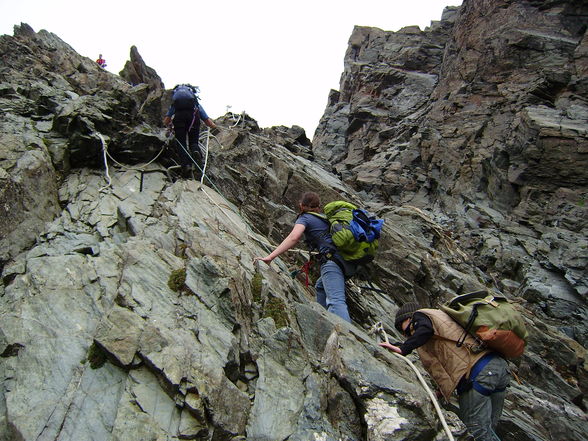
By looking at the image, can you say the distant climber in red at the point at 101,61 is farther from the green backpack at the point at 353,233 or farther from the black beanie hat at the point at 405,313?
the black beanie hat at the point at 405,313

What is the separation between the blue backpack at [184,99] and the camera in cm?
1191

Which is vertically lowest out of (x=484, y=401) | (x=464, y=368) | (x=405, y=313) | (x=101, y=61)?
(x=484, y=401)

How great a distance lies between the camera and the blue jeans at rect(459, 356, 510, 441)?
562 cm

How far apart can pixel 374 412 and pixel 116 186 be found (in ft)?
28.7

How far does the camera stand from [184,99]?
11.9m

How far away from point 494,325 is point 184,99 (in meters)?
10.4

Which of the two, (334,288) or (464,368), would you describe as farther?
(334,288)

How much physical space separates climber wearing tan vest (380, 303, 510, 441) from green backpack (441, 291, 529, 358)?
153mm

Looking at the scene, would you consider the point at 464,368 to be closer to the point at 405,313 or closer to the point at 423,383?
the point at 423,383

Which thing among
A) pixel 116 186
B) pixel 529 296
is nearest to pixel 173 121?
pixel 116 186

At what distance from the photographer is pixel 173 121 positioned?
12195mm

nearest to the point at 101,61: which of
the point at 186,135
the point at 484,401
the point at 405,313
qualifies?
the point at 186,135

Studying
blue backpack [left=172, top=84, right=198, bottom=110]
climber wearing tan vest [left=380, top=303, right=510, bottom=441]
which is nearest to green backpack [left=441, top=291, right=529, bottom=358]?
climber wearing tan vest [left=380, top=303, right=510, bottom=441]

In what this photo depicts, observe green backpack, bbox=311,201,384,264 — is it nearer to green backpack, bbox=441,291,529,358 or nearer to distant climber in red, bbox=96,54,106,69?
green backpack, bbox=441,291,529,358
